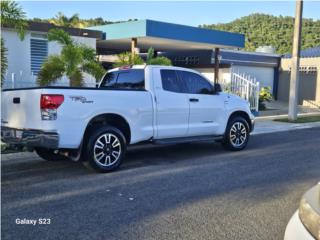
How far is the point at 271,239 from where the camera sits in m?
4.77

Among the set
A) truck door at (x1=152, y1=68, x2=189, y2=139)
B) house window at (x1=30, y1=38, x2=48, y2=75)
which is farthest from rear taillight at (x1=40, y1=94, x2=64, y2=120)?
house window at (x1=30, y1=38, x2=48, y2=75)

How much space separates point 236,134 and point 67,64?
18.5ft

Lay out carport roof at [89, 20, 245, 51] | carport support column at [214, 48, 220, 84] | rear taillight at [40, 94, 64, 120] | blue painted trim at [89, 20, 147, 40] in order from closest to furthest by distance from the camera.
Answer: rear taillight at [40, 94, 64, 120] → blue painted trim at [89, 20, 147, 40] → carport roof at [89, 20, 245, 51] → carport support column at [214, 48, 220, 84]

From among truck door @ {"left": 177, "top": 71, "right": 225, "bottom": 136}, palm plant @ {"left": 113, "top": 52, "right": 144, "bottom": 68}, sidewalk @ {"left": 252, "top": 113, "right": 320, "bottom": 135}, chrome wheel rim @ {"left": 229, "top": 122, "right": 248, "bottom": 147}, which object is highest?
palm plant @ {"left": 113, "top": 52, "right": 144, "bottom": 68}

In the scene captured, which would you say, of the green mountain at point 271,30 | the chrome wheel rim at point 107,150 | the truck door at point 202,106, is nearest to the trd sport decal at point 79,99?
the chrome wheel rim at point 107,150

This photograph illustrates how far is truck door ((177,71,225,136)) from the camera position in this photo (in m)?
9.26

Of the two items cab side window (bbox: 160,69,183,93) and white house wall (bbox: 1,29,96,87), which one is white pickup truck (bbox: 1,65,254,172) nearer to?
cab side window (bbox: 160,69,183,93)

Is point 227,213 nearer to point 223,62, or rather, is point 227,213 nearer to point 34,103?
point 34,103

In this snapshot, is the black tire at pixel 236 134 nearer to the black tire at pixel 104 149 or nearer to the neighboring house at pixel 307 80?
the black tire at pixel 104 149

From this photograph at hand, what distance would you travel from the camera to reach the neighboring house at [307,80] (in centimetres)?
2898

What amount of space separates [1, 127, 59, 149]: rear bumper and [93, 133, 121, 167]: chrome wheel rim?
0.78 m

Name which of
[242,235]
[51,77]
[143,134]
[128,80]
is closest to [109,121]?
[143,134]

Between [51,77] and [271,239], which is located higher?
[51,77]

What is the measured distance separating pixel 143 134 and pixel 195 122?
144cm
